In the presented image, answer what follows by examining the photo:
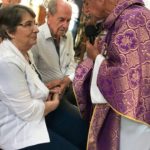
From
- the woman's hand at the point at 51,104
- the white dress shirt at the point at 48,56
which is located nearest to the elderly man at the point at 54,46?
the white dress shirt at the point at 48,56

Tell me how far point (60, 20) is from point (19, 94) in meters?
0.82

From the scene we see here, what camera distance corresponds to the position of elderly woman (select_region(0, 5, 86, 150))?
138 centimetres

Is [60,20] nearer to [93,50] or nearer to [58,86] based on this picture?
[58,86]

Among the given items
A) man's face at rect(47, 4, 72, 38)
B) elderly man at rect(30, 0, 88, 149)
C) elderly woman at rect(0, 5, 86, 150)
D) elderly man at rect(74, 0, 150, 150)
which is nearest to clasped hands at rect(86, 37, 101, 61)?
elderly man at rect(74, 0, 150, 150)

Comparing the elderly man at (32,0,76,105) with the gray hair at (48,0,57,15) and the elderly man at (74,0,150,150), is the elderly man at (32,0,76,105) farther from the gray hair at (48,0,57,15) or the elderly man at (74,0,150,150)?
the elderly man at (74,0,150,150)

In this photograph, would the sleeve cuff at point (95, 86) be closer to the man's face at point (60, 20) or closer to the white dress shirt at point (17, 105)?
the white dress shirt at point (17, 105)

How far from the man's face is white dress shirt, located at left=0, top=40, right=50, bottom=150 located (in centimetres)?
65

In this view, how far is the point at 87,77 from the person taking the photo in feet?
5.06

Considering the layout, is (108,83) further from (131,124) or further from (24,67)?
(24,67)

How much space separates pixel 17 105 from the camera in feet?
4.60

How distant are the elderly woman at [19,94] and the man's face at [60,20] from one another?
497 millimetres

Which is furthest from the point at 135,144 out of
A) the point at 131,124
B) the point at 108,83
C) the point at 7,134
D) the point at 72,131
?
the point at 7,134

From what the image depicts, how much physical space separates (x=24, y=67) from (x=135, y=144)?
63 cm

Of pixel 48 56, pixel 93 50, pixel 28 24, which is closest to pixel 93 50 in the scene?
pixel 93 50
